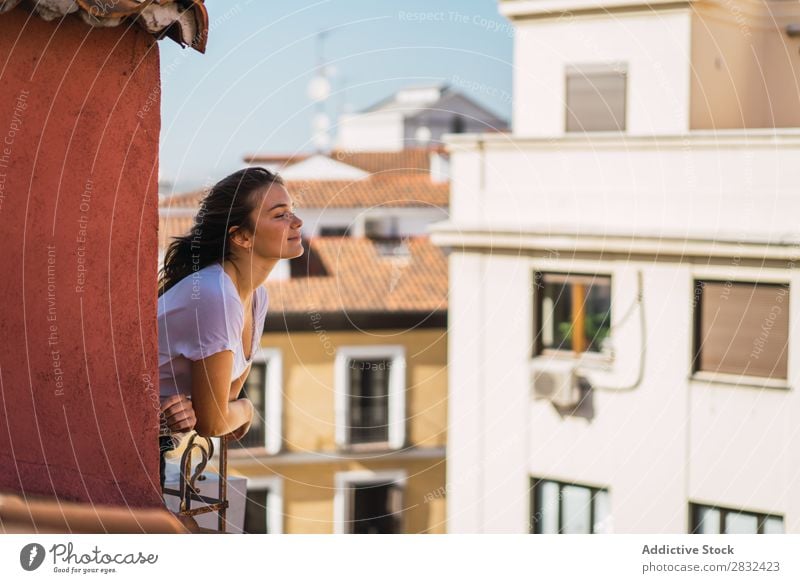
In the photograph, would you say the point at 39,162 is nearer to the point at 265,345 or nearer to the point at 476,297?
the point at 476,297

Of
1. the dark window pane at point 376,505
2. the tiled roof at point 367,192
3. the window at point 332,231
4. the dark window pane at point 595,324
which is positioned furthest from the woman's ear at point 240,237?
the window at point 332,231

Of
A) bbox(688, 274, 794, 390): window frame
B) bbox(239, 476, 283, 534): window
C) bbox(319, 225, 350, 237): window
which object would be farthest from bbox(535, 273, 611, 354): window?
bbox(319, 225, 350, 237): window

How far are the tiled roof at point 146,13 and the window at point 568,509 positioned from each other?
3.15 m

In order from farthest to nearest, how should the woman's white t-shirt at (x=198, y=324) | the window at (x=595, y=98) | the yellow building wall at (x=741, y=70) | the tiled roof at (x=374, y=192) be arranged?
the tiled roof at (x=374, y=192) → the window at (x=595, y=98) → the yellow building wall at (x=741, y=70) → the woman's white t-shirt at (x=198, y=324)

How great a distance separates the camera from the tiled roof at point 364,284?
22.6ft

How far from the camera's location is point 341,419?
287 inches

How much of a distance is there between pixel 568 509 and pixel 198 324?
3205mm

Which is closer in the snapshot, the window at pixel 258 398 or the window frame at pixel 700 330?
the window frame at pixel 700 330

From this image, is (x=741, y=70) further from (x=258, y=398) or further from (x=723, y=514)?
(x=258, y=398)

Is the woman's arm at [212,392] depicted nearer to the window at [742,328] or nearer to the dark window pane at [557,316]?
the window at [742,328]

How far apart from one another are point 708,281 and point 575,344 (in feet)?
2.05

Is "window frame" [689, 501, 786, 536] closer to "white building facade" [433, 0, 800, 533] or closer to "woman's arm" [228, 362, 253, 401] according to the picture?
"white building facade" [433, 0, 800, 533]

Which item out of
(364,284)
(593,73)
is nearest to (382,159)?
(364,284)

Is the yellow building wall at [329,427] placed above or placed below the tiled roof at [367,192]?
below
